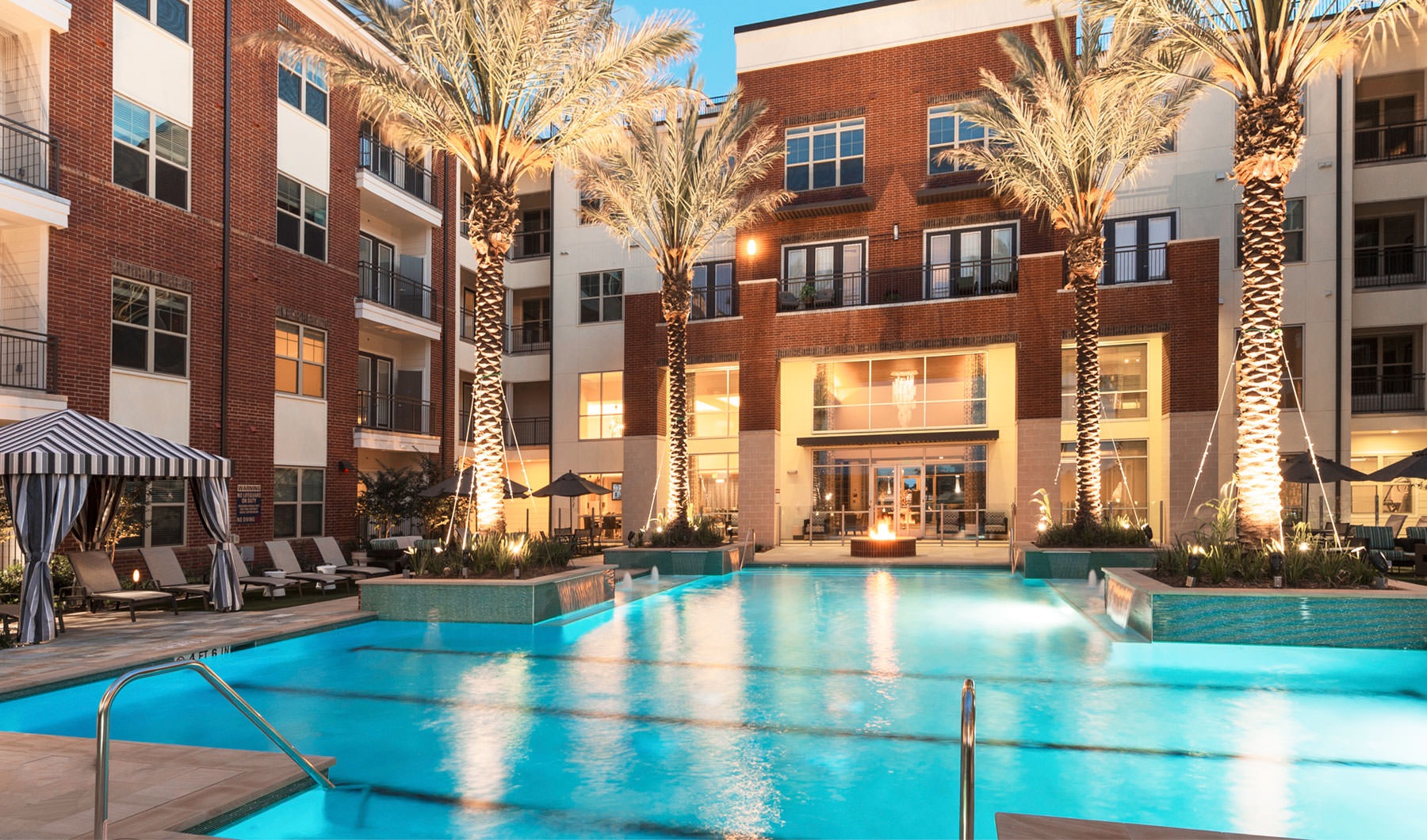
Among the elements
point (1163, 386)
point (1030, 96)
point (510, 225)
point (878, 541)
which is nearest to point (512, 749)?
point (510, 225)

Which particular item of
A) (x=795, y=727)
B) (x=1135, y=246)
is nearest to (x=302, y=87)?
(x=795, y=727)

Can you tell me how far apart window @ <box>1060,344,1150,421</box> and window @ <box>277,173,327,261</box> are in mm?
20803

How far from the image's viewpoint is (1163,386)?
25469 mm

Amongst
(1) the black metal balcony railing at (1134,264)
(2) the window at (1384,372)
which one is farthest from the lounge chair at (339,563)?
(2) the window at (1384,372)

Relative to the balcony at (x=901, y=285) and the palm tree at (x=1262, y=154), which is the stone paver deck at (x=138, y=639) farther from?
the balcony at (x=901, y=285)

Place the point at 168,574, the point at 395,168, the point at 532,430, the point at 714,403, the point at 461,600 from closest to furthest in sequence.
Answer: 1. the point at 461,600
2. the point at 168,574
3. the point at 395,168
4. the point at 714,403
5. the point at 532,430

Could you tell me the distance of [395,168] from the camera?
1040 inches

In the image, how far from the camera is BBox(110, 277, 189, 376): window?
663 inches

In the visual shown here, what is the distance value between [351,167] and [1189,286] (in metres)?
22.8

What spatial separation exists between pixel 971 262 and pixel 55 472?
2356cm

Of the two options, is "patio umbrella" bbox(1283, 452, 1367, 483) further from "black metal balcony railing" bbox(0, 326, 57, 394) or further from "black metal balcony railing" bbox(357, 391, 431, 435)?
"black metal balcony railing" bbox(0, 326, 57, 394)

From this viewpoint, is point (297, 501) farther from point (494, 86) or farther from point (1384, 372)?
point (1384, 372)

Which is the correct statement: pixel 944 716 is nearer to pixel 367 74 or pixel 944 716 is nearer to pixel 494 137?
pixel 494 137

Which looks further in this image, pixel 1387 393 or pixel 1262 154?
pixel 1387 393
